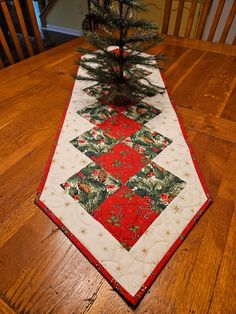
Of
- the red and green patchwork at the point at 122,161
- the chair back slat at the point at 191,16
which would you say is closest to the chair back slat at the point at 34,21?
the chair back slat at the point at 191,16

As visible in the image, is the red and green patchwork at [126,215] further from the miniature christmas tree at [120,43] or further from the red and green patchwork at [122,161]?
the miniature christmas tree at [120,43]

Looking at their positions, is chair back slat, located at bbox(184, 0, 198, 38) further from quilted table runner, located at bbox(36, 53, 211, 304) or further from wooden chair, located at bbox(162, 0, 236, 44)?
quilted table runner, located at bbox(36, 53, 211, 304)

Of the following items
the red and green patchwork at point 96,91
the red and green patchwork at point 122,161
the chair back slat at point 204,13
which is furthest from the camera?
the chair back slat at point 204,13

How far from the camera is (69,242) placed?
2.19ft

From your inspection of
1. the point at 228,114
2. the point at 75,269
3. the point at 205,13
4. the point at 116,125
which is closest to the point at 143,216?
the point at 75,269

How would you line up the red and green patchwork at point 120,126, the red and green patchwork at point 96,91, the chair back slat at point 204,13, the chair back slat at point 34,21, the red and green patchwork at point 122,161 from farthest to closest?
1. the chair back slat at point 204,13
2. the chair back slat at point 34,21
3. the red and green patchwork at point 96,91
4. the red and green patchwork at point 120,126
5. the red and green patchwork at point 122,161

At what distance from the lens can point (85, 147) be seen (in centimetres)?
96

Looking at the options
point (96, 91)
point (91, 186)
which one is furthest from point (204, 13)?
point (91, 186)

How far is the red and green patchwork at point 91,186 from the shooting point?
0.76 metres

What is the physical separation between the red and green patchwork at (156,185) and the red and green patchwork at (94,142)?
21 cm

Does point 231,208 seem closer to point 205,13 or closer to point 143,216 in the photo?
point 143,216

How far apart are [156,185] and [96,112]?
0.57m

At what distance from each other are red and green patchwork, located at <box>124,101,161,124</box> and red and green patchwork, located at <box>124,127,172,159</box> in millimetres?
96

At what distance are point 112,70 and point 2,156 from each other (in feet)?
2.22
